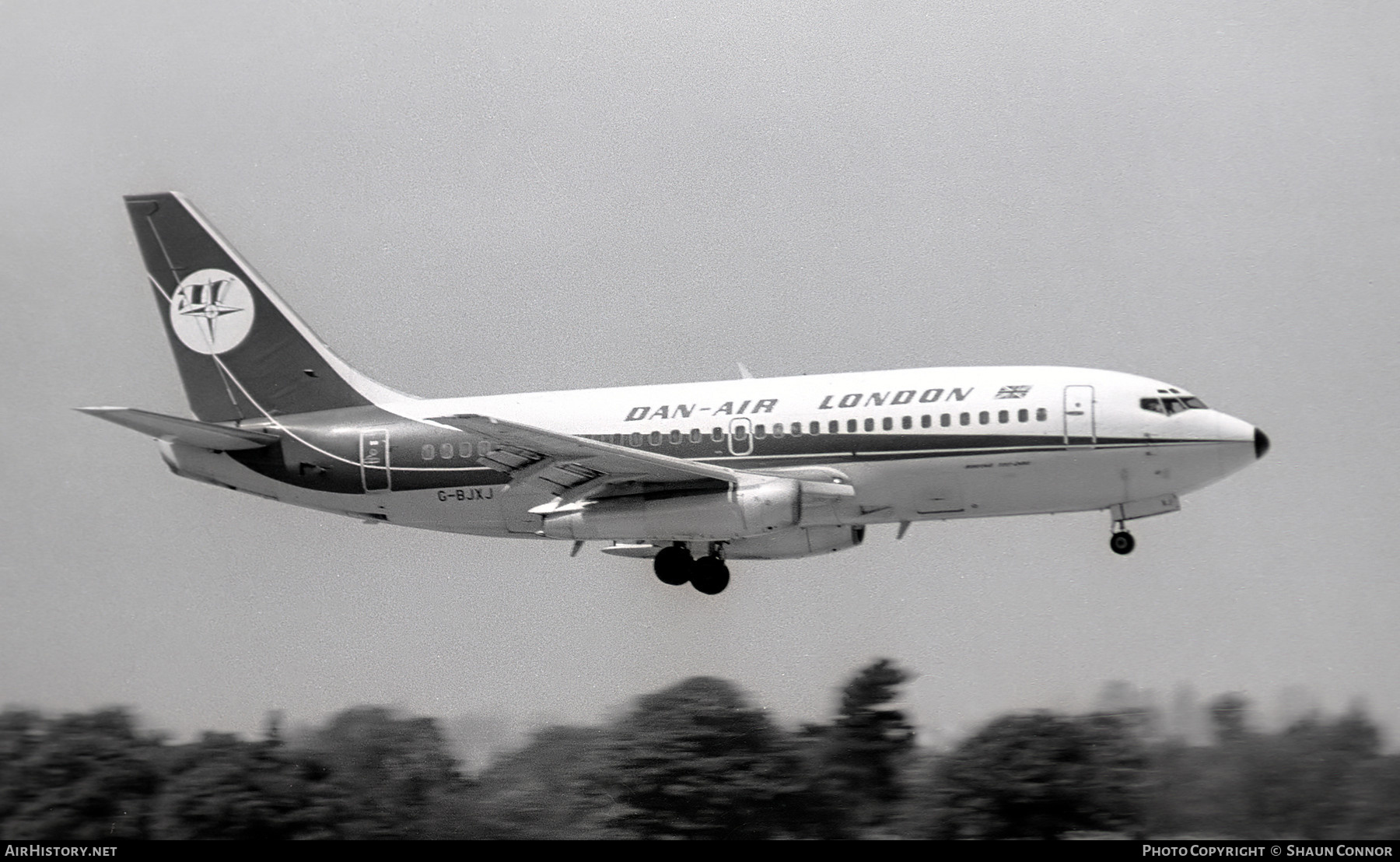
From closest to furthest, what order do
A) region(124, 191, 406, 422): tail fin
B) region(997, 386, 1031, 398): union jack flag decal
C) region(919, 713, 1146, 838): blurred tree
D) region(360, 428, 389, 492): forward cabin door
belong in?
region(997, 386, 1031, 398): union jack flag decal → region(360, 428, 389, 492): forward cabin door → region(124, 191, 406, 422): tail fin → region(919, 713, 1146, 838): blurred tree

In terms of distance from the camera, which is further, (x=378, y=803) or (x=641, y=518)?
(x=378, y=803)

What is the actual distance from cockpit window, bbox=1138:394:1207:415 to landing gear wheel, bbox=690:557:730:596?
1225 cm

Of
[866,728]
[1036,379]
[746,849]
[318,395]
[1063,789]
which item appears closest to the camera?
[746,849]

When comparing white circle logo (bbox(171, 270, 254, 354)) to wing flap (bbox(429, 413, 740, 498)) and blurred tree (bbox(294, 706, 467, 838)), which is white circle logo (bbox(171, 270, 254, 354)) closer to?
wing flap (bbox(429, 413, 740, 498))

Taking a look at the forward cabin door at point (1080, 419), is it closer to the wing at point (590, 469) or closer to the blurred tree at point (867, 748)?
the wing at point (590, 469)

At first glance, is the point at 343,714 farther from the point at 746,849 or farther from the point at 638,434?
the point at 746,849

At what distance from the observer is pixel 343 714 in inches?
2265

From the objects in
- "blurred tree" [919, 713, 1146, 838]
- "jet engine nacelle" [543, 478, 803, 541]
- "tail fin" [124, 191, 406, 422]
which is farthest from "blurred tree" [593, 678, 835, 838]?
"tail fin" [124, 191, 406, 422]

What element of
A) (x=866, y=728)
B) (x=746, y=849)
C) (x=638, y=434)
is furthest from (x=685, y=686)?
(x=746, y=849)

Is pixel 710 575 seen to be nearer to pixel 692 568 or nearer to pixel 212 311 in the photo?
pixel 692 568

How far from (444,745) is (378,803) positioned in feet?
13.2

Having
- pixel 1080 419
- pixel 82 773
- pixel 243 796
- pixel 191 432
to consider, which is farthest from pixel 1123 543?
pixel 82 773

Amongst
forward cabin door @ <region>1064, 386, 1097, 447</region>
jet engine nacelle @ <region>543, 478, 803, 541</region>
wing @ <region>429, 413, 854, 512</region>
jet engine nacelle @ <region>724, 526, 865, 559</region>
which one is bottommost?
jet engine nacelle @ <region>724, 526, 865, 559</region>

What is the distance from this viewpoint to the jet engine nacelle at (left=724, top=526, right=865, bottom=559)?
49.3 meters
